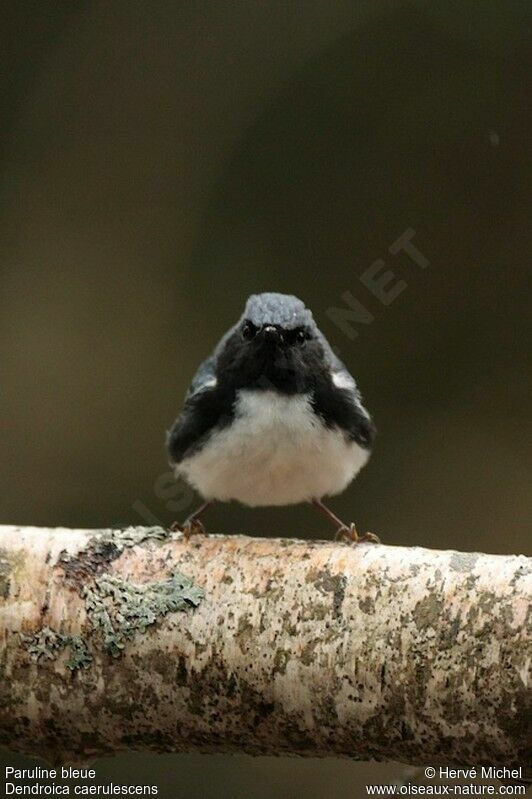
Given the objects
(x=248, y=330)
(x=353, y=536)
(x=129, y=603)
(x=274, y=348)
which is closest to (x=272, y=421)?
(x=274, y=348)

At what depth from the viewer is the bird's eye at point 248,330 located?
162 inches

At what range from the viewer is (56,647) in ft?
10.7

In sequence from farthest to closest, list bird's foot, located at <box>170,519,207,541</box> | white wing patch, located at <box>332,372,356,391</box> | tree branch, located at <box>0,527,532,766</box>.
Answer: white wing patch, located at <box>332,372,356,391</box>, bird's foot, located at <box>170,519,207,541</box>, tree branch, located at <box>0,527,532,766</box>

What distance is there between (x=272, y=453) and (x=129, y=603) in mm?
910

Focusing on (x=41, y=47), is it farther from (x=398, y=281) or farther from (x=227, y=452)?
(x=227, y=452)

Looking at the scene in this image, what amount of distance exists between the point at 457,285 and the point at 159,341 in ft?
6.55

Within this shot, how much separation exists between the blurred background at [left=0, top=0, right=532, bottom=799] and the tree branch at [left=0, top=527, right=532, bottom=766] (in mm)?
3088

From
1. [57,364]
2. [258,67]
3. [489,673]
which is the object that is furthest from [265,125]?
[489,673]

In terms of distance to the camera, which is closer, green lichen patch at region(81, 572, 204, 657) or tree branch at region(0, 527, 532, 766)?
tree branch at region(0, 527, 532, 766)

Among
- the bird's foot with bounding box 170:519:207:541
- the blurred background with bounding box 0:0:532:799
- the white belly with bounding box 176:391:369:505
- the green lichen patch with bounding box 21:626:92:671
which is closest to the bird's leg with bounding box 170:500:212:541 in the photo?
the bird's foot with bounding box 170:519:207:541

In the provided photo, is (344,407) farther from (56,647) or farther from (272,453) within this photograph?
(56,647)

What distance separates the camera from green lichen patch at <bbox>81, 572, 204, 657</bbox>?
322 cm

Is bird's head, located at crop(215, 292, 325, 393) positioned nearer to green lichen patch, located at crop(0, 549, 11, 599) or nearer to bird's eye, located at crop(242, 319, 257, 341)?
bird's eye, located at crop(242, 319, 257, 341)

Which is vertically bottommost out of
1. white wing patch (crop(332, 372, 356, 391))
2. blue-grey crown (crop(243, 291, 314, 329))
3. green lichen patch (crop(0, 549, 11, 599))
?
green lichen patch (crop(0, 549, 11, 599))
